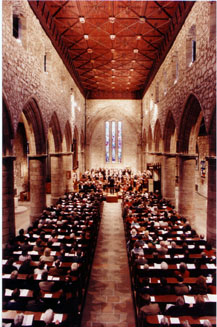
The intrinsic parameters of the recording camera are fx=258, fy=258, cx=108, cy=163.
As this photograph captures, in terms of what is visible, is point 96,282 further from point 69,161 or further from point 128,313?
point 69,161

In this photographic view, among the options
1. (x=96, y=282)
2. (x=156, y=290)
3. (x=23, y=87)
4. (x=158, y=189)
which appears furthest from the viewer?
(x=158, y=189)

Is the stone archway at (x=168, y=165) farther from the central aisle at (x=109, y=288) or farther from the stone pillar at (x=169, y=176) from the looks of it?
the central aisle at (x=109, y=288)

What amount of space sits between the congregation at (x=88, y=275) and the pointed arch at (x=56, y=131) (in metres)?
6.99

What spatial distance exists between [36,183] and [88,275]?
6.48 m

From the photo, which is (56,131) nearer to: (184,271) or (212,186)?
(212,186)

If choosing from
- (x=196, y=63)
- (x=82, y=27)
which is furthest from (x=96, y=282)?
(x=82, y=27)

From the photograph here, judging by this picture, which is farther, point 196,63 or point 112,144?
point 112,144

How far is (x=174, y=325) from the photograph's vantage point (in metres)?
4.98

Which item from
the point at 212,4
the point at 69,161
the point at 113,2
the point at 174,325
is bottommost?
the point at 174,325

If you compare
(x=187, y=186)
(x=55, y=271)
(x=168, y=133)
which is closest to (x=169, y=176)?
(x=168, y=133)

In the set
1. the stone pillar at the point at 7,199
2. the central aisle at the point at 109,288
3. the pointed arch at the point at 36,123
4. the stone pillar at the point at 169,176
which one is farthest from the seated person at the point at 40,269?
the stone pillar at the point at 169,176

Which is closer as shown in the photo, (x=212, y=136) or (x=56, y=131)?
→ (x=212, y=136)

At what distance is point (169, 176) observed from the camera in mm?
17688

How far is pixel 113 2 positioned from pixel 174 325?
43.0ft
